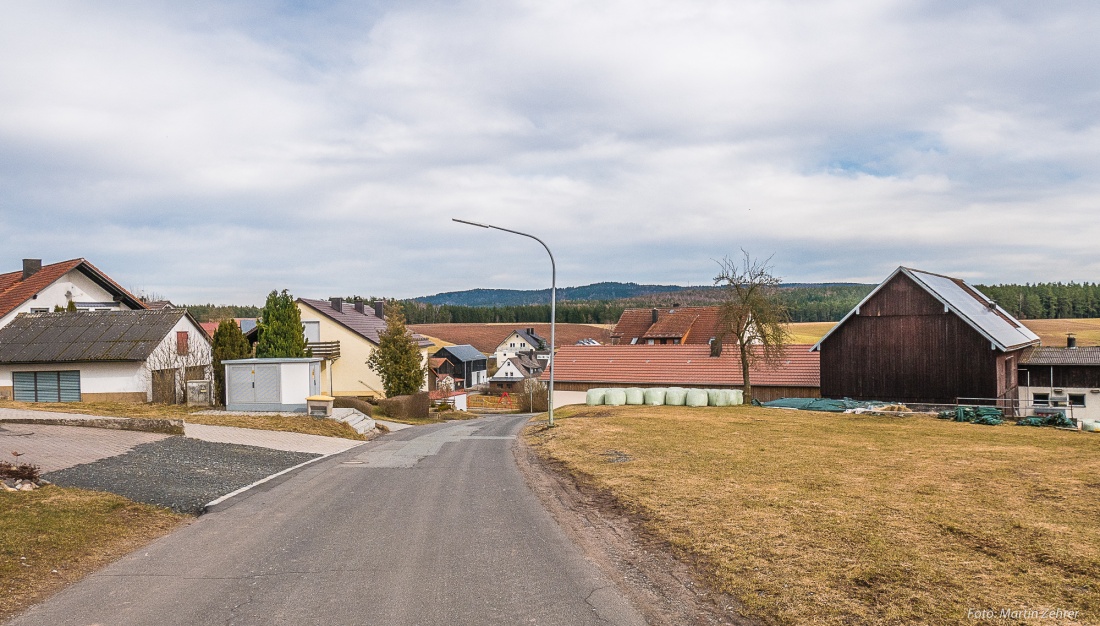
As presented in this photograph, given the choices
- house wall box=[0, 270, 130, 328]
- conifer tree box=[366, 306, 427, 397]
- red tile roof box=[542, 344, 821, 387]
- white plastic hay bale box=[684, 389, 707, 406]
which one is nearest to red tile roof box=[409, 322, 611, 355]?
red tile roof box=[542, 344, 821, 387]

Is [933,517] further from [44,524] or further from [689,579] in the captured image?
[44,524]

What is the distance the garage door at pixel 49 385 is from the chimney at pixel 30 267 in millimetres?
12219

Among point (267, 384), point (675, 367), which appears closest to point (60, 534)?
point (267, 384)

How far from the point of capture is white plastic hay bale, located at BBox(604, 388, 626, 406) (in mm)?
41625

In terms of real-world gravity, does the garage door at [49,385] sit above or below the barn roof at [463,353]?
above

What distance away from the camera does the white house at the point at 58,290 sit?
3688cm

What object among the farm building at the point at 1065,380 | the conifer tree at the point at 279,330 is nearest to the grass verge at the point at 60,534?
the conifer tree at the point at 279,330

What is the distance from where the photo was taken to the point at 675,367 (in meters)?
52.2

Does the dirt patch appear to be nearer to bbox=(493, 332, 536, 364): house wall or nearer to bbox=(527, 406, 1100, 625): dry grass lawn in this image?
bbox=(527, 406, 1100, 625): dry grass lawn

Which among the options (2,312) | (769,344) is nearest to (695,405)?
(769,344)

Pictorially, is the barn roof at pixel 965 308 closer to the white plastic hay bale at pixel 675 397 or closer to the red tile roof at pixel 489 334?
the white plastic hay bale at pixel 675 397

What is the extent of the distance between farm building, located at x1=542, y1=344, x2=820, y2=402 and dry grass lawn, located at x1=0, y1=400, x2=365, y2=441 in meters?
28.6

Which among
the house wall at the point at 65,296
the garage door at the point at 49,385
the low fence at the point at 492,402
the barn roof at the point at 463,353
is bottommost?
the low fence at the point at 492,402

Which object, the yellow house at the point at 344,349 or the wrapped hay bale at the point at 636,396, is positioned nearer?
the wrapped hay bale at the point at 636,396
